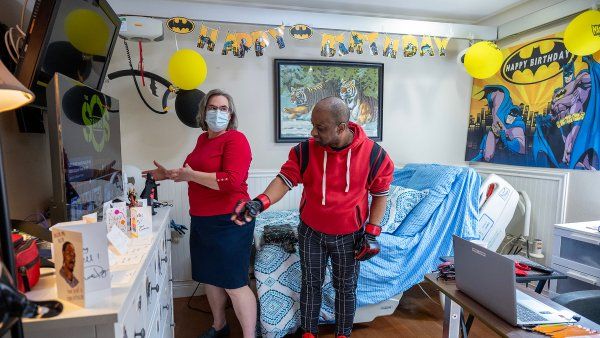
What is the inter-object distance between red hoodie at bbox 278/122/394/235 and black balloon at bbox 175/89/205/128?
1.21 meters

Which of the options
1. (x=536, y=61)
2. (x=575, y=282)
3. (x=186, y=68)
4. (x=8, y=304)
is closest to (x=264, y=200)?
(x=8, y=304)

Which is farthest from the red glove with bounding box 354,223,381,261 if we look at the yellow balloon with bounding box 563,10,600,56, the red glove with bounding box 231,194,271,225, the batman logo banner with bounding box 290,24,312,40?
the yellow balloon with bounding box 563,10,600,56

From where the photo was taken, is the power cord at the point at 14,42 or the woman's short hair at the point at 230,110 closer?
the power cord at the point at 14,42

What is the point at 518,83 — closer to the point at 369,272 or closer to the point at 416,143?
the point at 416,143

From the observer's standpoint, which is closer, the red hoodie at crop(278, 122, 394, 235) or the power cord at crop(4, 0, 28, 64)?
the power cord at crop(4, 0, 28, 64)

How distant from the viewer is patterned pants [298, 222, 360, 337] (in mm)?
1709

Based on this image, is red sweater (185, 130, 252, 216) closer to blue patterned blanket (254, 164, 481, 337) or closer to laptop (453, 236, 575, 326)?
blue patterned blanket (254, 164, 481, 337)

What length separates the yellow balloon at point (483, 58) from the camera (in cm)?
272

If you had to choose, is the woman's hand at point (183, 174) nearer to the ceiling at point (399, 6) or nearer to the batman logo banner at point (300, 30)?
the batman logo banner at point (300, 30)

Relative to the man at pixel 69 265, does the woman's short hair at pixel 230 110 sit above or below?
above

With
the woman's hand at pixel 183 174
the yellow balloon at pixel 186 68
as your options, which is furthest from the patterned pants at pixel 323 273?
the yellow balloon at pixel 186 68

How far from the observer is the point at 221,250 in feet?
5.59

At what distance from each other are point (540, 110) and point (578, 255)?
1261mm

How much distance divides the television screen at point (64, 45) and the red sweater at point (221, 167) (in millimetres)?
653
